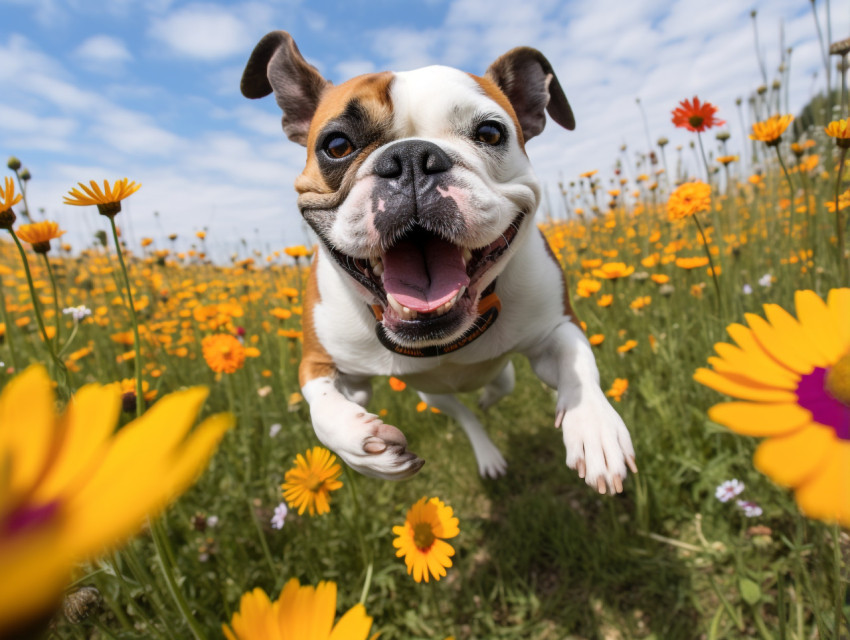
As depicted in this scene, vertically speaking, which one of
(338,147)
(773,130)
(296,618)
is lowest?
(296,618)

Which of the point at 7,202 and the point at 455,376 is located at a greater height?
the point at 7,202

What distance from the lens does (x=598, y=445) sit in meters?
1.41

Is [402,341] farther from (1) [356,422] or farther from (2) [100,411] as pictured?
(2) [100,411]

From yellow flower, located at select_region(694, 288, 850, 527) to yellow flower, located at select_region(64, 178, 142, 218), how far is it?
4.71 ft

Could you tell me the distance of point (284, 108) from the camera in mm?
2439

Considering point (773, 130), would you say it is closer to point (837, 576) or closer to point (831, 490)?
point (837, 576)

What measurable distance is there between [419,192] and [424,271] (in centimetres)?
29

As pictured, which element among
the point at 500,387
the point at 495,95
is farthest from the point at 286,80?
the point at 500,387

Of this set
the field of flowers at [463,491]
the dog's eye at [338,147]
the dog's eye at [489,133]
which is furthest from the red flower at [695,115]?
the dog's eye at [338,147]

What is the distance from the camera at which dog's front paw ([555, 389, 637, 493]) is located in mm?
1342

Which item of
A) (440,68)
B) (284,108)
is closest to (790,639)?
(440,68)

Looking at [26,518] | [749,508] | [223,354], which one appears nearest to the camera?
[26,518]

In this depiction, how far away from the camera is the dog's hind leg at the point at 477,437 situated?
2719 mm

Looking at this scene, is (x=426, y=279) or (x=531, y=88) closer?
(x=426, y=279)
